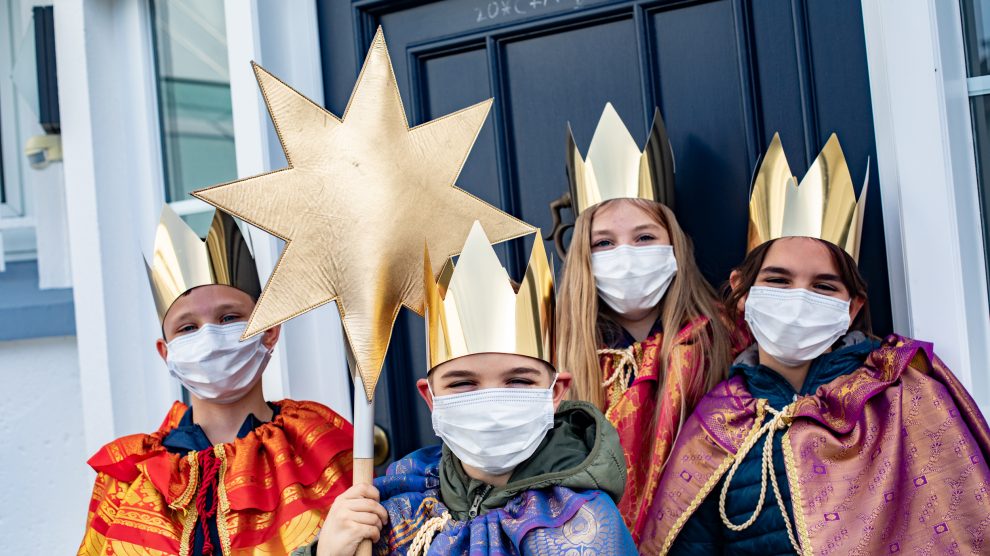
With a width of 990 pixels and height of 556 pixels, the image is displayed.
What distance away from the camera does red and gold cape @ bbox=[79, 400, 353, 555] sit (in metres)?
2.36

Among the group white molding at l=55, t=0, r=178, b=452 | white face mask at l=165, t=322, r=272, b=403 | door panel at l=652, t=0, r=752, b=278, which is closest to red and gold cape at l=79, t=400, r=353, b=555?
white face mask at l=165, t=322, r=272, b=403

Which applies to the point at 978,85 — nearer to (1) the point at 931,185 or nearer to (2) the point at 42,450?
(1) the point at 931,185

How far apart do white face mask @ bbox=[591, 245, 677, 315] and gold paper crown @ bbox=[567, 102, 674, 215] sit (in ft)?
0.54

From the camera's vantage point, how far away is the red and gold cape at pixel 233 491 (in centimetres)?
236

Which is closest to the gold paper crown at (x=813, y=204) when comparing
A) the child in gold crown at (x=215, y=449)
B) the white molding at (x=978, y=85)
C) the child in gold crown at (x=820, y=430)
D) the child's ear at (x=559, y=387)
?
the child in gold crown at (x=820, y=430)

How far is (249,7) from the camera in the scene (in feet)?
10.1

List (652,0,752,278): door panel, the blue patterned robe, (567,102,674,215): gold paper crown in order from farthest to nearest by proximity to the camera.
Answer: (652,0,752,278): door panel
(567,102,674,215): gold paper crown
the blue patterned robe

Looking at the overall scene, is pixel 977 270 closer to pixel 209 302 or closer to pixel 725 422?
pixel 725 422

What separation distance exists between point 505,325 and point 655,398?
0.69 m

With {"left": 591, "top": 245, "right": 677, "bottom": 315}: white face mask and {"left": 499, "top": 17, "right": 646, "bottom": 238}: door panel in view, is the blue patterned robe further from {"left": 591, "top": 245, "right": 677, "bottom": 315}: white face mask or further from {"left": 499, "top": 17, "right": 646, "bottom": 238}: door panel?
{"left": 499, "top": 17, "right": 646, "bottom": 238}: door panel

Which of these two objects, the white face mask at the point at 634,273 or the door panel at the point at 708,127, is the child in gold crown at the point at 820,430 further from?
the door panel at the point at 708,127

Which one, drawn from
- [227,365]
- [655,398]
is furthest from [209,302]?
[655,398]

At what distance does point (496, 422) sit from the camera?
1887 millimetres

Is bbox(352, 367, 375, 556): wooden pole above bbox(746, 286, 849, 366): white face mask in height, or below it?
below
